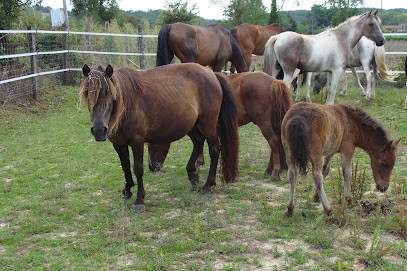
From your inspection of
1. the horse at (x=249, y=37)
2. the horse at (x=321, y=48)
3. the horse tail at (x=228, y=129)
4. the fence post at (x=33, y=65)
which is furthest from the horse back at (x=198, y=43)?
the fence post at (x=33, y=65)

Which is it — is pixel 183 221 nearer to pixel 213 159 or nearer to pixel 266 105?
pixel 213 159

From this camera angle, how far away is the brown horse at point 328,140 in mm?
4043

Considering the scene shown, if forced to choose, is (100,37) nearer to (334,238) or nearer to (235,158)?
(235,158)

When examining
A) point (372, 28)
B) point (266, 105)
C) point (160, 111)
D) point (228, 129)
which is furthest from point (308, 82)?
point (160, 111)

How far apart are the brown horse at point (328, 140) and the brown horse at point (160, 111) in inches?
51.4

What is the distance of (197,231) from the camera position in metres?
3.92

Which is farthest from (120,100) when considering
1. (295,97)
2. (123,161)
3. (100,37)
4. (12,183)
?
(100,37)

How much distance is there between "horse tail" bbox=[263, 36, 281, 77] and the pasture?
345cm

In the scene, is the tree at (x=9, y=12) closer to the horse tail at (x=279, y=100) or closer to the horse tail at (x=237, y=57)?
the horse tail at (x=237, y=57)

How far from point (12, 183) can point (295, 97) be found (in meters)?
8.21

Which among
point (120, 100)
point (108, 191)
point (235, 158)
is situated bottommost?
point (108, 191)

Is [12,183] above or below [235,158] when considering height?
below

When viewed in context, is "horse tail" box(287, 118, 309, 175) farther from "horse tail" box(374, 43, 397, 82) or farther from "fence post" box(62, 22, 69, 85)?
"fence post" box(62, 22, 69, 85)

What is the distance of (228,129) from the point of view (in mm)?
5543
